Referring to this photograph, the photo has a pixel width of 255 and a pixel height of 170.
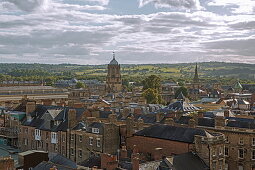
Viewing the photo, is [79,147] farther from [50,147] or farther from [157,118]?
[157,118]

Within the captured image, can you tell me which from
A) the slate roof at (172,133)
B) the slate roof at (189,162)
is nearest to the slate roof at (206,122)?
the slate roof at (172,133)

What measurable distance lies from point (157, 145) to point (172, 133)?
2394mm

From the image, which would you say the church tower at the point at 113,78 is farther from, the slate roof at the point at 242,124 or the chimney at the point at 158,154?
the chimney at the point at 158,154

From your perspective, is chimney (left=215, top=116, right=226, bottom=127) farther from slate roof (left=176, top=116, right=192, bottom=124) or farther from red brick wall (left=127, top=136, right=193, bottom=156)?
red brick wall (left=127, top=136, right=193, bottom=156)

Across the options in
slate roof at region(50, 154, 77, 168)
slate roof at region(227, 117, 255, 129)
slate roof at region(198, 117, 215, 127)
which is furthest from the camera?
slate roof at region(198, 117, 215, 127)

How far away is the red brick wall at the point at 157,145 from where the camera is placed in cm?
4297

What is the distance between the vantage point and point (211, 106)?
328 ft

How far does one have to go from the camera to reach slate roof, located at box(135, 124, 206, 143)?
42969 mm

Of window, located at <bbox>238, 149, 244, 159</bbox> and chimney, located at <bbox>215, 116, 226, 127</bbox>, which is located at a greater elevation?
chimney, located at <bbox>215, 116, 226, 127</bbox>

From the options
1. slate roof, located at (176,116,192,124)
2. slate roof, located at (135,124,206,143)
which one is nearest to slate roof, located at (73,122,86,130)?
slate roof, located at (135,124,206,143)

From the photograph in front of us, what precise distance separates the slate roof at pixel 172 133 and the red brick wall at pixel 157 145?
47 centimetres

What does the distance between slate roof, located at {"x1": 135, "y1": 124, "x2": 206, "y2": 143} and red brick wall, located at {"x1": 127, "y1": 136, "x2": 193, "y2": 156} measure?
470mm

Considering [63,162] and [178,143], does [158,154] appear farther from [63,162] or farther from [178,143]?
[63,162]

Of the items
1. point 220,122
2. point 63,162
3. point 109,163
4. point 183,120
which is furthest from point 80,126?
point 220,122
